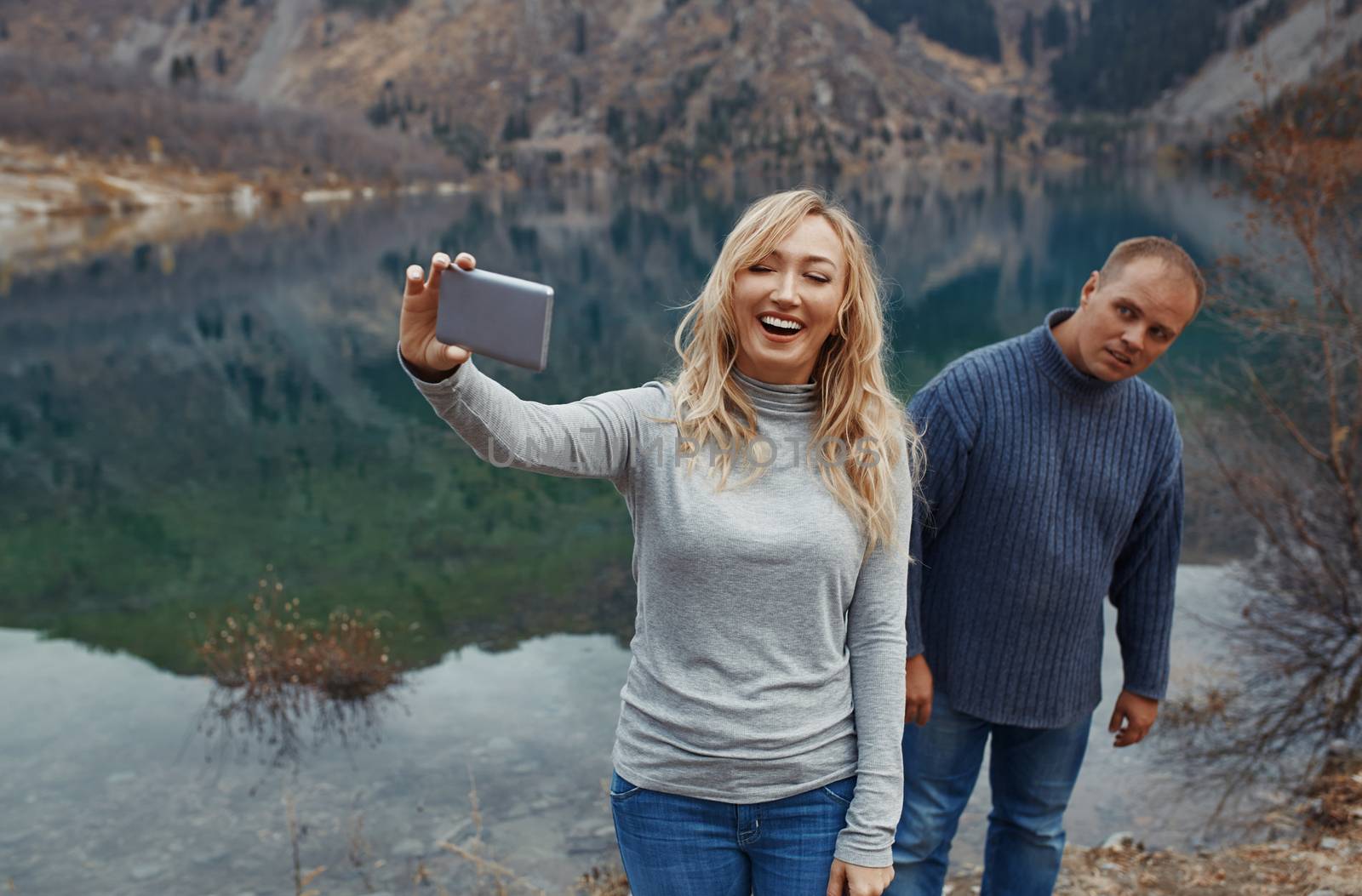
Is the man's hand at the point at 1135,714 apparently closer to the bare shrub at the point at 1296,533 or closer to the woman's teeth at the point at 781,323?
the woman's teeth at the point at 781,323

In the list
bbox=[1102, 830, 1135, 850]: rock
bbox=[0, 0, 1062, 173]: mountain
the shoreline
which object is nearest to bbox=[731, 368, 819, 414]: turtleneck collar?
bbox=[1102, 830, 1135, 850]: rock

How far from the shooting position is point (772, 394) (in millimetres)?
2176

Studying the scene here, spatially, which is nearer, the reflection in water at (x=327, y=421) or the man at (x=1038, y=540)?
the man at (x=1038, y=540)

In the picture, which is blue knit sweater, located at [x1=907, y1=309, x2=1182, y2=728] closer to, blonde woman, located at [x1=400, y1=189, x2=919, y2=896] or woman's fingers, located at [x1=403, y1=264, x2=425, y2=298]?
blonde woman, located at [x1=400, y1=189, x2=919, y2=896]

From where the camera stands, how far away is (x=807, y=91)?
13575 cm

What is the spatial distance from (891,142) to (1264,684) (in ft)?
428

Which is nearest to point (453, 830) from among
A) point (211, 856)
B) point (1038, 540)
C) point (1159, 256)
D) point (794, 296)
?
point (211, 856)

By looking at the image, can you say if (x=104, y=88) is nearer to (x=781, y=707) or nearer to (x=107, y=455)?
(x=107, y=455)

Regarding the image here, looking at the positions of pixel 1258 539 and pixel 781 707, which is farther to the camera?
pixel 1258 539

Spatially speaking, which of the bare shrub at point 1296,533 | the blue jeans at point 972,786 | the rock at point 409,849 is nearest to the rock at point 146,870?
the rock at point 409,849

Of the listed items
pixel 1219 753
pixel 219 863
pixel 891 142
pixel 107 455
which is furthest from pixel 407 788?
pixel 891 142

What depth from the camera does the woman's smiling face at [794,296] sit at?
2096 mm

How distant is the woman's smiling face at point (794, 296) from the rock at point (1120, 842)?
13.1 feet

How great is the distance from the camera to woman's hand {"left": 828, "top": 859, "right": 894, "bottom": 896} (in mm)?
2080
